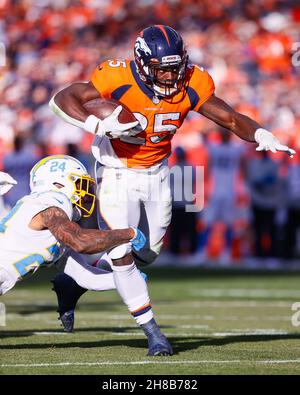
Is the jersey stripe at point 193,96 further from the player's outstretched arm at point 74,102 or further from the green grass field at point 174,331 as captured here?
the green grass field at point 174,331

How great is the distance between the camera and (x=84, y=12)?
20.5m

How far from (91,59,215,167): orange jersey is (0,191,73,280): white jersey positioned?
1.02 m

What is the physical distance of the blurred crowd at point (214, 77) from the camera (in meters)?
16.8

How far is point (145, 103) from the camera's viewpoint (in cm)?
677

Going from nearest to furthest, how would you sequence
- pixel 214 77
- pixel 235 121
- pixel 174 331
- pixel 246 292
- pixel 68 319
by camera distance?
1. pixel 235 121
2. pixel 68 319
3. pixel 174 331
4. pixel 246 292
5. pixel 214 77

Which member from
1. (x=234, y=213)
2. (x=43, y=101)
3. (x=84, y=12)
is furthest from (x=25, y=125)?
(x=234, y=213)

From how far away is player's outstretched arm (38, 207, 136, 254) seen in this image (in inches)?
228

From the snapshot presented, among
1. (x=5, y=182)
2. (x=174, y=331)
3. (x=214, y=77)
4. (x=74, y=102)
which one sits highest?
(x=74, y=102)

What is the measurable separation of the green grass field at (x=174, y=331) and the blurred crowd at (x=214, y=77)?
3.21 m

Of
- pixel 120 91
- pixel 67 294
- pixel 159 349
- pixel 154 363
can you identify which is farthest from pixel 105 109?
pixel 154 363

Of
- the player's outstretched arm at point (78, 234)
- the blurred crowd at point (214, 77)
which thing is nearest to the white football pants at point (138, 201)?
the player's outstretched arm at point (78, 234)

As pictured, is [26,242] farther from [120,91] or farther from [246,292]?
[246,292]

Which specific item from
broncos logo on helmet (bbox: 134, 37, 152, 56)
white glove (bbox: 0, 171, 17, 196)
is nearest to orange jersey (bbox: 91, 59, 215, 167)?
broncos logo on helmet (bbox: 134, 37, 152, 56)

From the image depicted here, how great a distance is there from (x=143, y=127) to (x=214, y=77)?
11.7m
